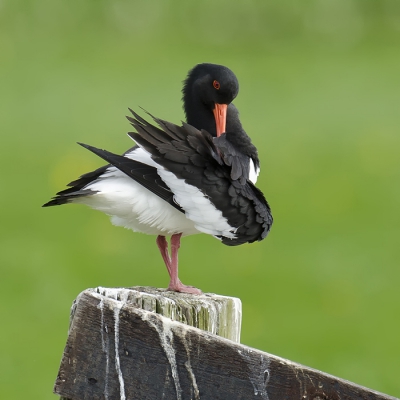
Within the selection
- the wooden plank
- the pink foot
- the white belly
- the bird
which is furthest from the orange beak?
the wooden plank

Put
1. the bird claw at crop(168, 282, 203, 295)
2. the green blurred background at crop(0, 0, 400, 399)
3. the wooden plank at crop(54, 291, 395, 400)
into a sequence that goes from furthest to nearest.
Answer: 1. the green blurred background at crop(0, 0, 400, 399)
2. the bird claw at crop(168, 282, 203, 295)
3. the wooden plank at crop(54, 291, 395, 400)

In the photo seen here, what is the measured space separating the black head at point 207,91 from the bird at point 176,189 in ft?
1.91

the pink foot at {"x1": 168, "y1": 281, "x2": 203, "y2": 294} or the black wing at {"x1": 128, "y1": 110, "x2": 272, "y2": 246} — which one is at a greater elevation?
the black wing at {"x1": 128, "y1": 110, "x2": 272, "y2": 246}

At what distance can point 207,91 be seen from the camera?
5.27 metres

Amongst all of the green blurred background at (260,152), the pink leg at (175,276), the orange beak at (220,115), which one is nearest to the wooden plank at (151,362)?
the pink leg at (175,276)

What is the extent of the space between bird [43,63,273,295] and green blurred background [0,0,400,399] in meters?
3.75

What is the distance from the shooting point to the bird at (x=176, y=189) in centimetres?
423

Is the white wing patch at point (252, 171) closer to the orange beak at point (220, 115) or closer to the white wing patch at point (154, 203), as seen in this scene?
the orange beak at point (220, 115)

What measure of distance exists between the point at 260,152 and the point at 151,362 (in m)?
9.80

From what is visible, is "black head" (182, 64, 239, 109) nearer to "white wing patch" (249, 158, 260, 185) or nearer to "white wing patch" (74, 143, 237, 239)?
"white wing patch" (249, 158, 260, 185)

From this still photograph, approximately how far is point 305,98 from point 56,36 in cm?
422

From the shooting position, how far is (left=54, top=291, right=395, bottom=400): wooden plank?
2.54m

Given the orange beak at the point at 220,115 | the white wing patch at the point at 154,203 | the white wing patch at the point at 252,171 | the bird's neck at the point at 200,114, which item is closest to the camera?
the white wing patch at the point at 154,203

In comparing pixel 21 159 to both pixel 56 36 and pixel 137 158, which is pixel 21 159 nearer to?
pixel 56 36
